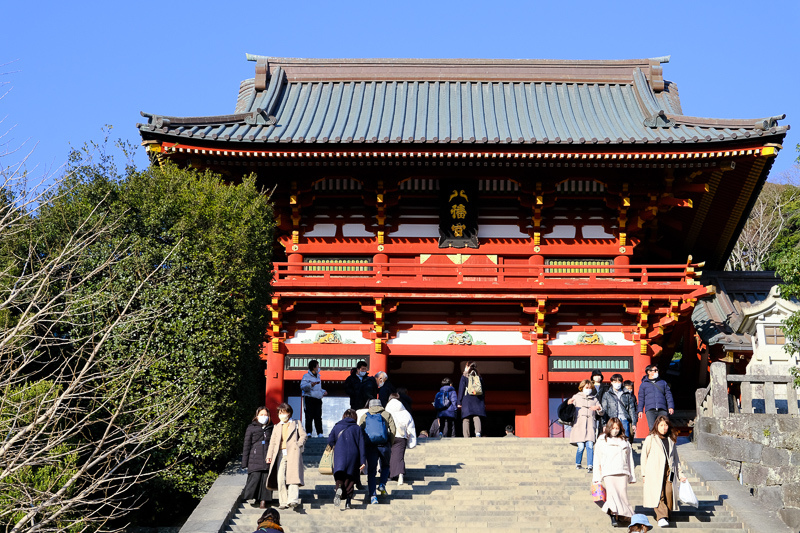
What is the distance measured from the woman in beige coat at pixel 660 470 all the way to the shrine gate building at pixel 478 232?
8.17 meters

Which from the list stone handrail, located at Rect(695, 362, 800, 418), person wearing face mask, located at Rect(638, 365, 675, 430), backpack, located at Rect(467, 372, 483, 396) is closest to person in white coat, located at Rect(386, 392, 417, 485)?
backpack, located at Rect(467, 372, 483, 396)

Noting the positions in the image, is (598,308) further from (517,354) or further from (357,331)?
(357,331)

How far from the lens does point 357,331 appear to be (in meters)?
22.8

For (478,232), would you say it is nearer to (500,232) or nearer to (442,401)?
(500,232)

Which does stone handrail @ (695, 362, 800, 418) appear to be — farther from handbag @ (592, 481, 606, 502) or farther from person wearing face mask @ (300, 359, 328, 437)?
person wearing face mask @ (300, 359, 328, 437)

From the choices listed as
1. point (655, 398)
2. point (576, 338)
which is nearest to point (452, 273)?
point (576, 338)

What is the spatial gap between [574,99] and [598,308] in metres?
6.92

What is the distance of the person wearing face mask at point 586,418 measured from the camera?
15.7m

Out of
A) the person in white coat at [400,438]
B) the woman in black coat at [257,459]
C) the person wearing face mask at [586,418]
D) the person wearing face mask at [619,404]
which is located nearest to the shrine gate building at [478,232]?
the person wearing face mask at [619,404]

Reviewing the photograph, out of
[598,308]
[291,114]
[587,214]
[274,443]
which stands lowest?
[274,443]

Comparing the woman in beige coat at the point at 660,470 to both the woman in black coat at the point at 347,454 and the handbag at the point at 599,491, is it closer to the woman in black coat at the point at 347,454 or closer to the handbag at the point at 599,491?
the handbag at the point at 599,491

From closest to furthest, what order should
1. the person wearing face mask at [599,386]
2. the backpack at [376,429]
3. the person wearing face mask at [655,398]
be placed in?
the backpack at [376,429]
the person wearing face mask at [655,398]
the person wearing face mask at [599,386]

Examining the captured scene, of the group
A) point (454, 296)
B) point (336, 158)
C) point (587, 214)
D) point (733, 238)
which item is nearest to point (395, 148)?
point (336, 158)

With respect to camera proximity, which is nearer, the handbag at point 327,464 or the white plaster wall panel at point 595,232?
the handbag at point 327,464
